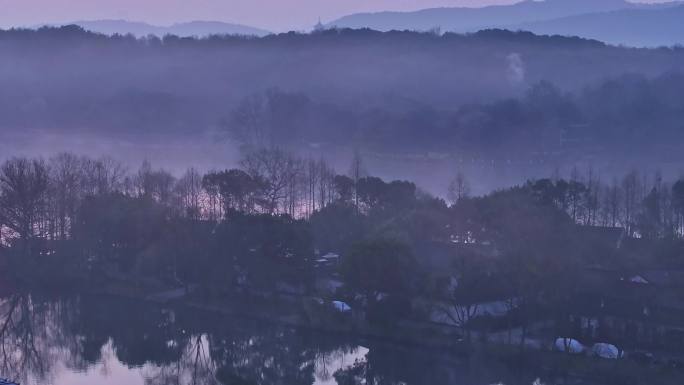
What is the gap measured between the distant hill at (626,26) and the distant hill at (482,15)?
450 centimetres

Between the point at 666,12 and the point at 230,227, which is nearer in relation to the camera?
the point at 230,227

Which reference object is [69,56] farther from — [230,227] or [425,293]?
[425,293]

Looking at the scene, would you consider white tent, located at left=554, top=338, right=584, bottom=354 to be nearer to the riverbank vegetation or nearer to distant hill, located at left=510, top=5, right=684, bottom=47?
the riverbank vegetation

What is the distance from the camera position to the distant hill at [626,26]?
45281 mm

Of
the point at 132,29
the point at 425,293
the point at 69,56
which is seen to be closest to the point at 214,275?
A: the point at 425,293

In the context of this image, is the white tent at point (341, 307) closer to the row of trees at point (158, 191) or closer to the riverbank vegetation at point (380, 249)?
the riverbank vegetation at point (380, 249)

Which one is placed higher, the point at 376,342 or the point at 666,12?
the point at 666,12

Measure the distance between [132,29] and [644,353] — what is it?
1844 inches

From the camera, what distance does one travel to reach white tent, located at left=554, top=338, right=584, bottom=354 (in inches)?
259

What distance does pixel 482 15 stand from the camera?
2291 inches

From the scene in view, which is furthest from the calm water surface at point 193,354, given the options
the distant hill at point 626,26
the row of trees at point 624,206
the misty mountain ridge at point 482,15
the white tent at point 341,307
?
the misty mountain ridge at point 482,15

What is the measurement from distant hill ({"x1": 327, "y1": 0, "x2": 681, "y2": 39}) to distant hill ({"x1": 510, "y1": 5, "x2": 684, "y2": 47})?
4499 mm

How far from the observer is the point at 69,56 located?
26906 millimetres

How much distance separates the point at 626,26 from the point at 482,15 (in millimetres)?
12729
